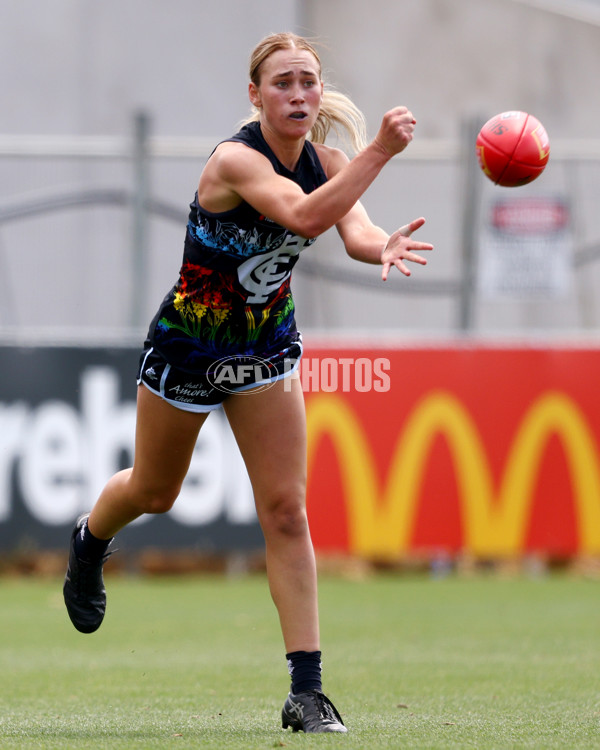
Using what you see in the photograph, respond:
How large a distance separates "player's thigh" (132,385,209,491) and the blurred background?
5.14 metres

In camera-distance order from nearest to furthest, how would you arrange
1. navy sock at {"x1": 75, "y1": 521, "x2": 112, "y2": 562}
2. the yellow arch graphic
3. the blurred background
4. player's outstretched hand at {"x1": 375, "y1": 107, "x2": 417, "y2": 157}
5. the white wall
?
player's outstretched hand at {"x1": 375, "y1": 107, "x2": 417, "y2": 157} → navy sock at {"x1": 75, "y1": 521, "x2": 112, "y2": 562} → the blurred background → the yellow arch graphic → the white wall

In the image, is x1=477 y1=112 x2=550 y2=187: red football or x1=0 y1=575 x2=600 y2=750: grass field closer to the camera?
x1=0 y1=575 x2=600 y2=750: grass field

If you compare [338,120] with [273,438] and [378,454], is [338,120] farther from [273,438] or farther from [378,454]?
[378,454]

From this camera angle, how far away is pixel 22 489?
32.0ft

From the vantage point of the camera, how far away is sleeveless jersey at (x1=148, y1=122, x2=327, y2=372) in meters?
4.30

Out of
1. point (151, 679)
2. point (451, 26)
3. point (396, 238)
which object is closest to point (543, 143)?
point (396, 238)

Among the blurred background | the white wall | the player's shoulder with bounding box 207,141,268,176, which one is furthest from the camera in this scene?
the white wall

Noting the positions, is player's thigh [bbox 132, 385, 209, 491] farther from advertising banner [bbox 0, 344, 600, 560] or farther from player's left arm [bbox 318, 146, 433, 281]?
advertising banner [bbox 0, 344, 600, 560]

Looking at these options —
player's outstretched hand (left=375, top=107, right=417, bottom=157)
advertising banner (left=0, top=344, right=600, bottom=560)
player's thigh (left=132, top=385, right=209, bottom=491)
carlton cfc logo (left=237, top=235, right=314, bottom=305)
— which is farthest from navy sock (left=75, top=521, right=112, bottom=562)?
advertising banner (left=0, top=344, right=600, bottom=560)

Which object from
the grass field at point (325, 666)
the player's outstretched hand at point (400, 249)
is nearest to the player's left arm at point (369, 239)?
the player's outstretched hand at point (400, 249)

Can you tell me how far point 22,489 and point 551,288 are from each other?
4.59 meters

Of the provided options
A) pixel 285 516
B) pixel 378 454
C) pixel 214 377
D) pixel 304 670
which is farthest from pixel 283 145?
pixel 378 454

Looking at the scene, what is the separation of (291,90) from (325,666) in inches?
117

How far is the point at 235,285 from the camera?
4.38 m
